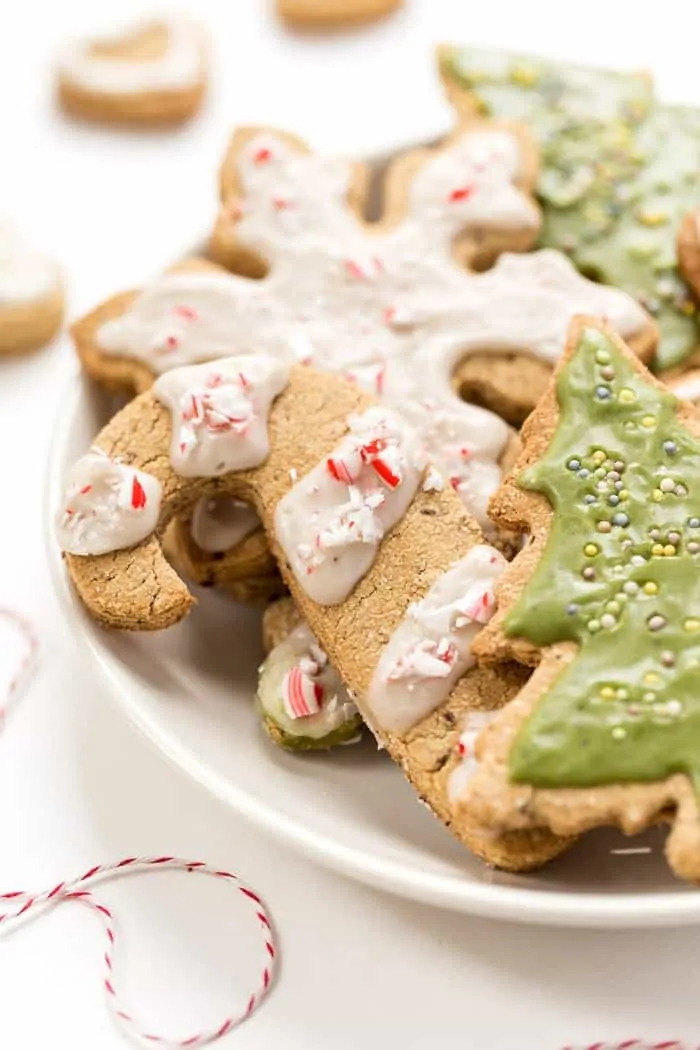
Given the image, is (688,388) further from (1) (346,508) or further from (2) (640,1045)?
(2) (640,1045)

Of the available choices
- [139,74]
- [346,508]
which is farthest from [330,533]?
[139,74]

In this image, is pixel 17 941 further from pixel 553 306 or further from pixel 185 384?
pixel 553 306

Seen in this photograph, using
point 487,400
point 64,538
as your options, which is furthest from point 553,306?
point 64,538

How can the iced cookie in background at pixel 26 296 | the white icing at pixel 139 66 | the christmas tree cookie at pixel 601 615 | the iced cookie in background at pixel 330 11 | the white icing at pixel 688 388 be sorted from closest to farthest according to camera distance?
1. the christmas tree cookie at pixel 601 615
2. the white icing at pixel 688 388
3. the iced cookie in background at pixel 26 296
4. the white icing at pixel 139 66
5. the iced cookie in background at pixel 330 11

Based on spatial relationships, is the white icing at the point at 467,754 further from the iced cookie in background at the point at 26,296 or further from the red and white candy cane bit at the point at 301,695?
the iced cookie in background at the point at 26,296

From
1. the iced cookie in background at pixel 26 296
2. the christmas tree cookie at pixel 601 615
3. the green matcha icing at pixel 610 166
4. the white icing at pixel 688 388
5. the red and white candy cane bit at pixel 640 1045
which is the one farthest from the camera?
the iced cookie in background at pixel 26 296

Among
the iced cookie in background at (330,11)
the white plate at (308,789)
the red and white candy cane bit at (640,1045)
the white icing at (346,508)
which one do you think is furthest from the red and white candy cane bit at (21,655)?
the iced cookie in background at (330,11)
